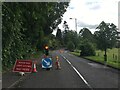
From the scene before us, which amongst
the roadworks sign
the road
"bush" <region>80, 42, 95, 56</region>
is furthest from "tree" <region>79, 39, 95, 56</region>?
the road

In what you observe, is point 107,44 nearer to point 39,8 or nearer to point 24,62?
point 39,8

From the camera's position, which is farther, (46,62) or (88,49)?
(88,49)

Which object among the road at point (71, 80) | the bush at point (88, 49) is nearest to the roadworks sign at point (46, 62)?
the road at point (71, 80)

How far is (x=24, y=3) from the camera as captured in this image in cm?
2039

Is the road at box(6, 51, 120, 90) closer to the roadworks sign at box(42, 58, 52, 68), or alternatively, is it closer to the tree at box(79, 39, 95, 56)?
the roadworks sign at box(42, 58, 52, 68)

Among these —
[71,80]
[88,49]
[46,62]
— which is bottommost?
[71,80]

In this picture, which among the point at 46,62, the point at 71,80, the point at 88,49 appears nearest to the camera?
the point at 71,80

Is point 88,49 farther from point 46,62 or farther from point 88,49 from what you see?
point 46,62

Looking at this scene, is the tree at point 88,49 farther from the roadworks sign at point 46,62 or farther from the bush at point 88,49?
the roadworks sign at point 46,62

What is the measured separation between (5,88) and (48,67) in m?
12.1

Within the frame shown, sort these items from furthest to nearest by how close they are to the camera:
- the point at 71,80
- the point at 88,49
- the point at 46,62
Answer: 1. the point at 88,49
2. the point at 46,62
3. the point at 71,80

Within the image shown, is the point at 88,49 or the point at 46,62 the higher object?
the point at 88,49

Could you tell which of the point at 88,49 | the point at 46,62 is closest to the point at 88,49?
the point at 88,49

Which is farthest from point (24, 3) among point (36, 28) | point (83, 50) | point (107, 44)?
point (83, 50)
